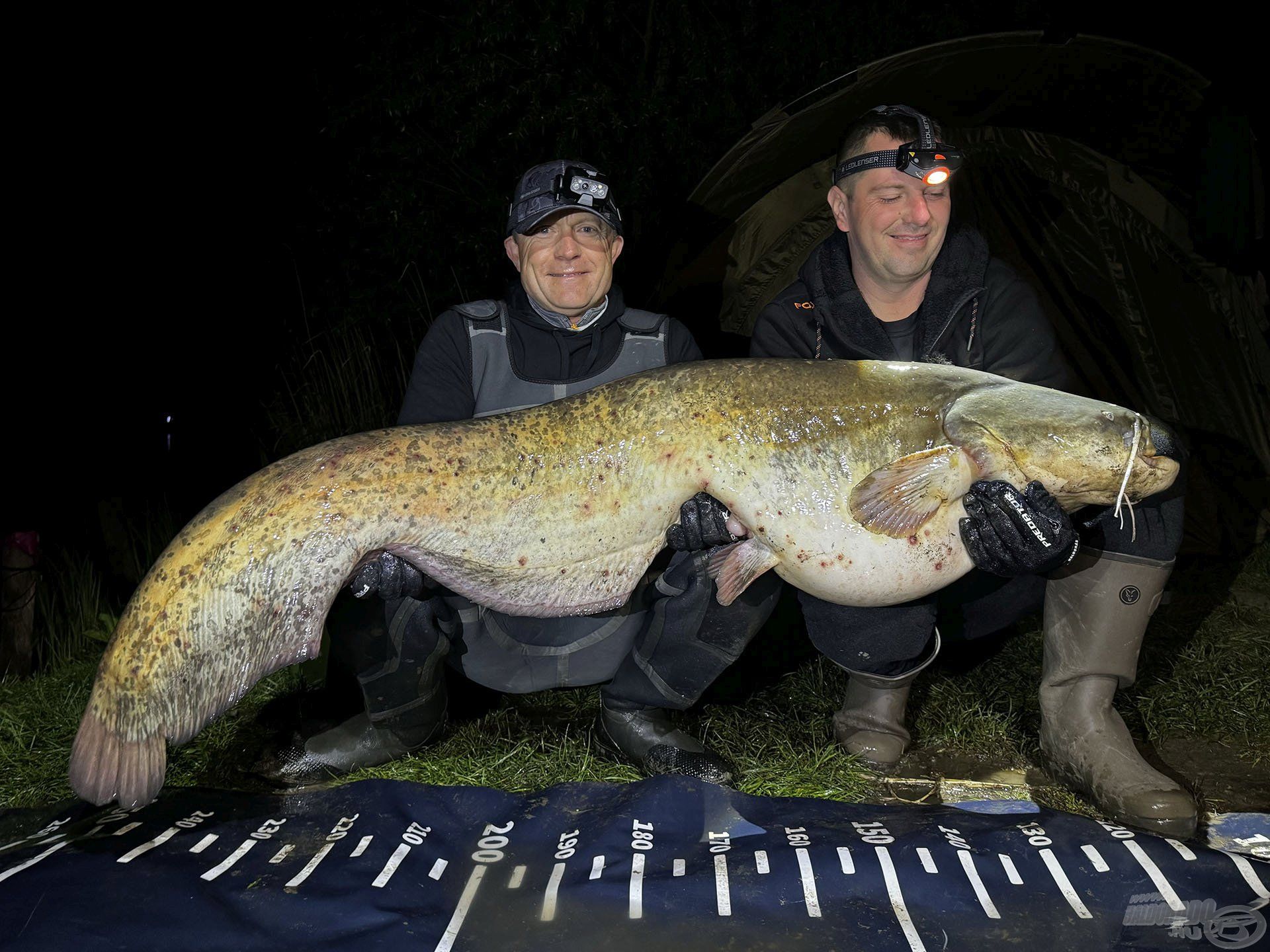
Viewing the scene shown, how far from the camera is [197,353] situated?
35.8 feet

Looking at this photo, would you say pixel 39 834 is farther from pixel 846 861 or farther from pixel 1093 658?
pixel 1093 658

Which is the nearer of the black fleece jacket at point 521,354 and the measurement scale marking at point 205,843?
the measurement scale marking at point 205,843

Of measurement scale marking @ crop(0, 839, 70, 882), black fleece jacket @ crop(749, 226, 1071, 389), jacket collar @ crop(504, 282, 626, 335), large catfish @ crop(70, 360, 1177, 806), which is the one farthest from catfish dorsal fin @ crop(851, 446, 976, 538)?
measurement scale marking @ crop(0, 839, 70, 882)

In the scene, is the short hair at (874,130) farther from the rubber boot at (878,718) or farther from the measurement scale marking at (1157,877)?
the measurement scale marking at (1157,877)

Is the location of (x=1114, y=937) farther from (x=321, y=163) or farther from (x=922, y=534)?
(x=321, y=163)

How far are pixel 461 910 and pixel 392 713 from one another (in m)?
1.11

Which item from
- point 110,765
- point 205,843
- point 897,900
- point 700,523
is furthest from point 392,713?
point 897,900

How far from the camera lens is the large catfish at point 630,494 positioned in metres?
2.36

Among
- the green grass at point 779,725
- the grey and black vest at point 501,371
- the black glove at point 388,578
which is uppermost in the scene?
the grey and black vest at point 501,371

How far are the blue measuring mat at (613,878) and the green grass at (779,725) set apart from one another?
506 mm

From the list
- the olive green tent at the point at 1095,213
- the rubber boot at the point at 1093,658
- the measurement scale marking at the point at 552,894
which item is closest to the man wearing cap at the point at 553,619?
the measurement scale marking at the point at 552,894

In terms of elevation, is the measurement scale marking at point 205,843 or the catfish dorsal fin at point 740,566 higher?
the catfish dorsal fin at point 740,566

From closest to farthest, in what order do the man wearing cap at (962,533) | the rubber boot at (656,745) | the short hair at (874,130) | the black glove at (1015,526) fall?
the black glove at (1015,526) → the man wearing cap at (962,533) → the rubber boot at (656,745) → the short hair at (874,130)

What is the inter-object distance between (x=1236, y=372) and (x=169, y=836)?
5.29 m
